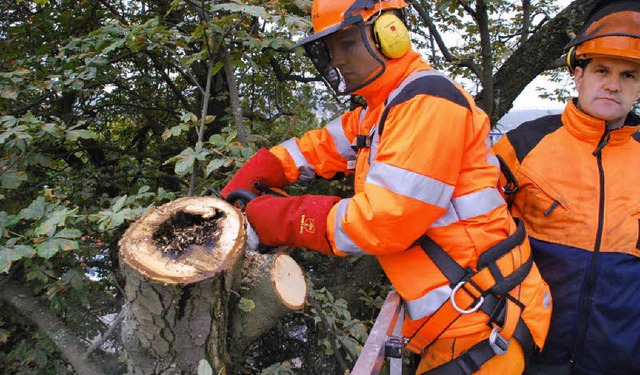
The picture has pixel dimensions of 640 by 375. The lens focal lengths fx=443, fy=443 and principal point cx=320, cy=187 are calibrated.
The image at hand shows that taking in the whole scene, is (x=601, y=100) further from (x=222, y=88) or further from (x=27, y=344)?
(x=27, y=344)

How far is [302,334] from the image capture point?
9.32 feet

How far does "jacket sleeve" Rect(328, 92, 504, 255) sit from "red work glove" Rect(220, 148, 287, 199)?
2.08 feet

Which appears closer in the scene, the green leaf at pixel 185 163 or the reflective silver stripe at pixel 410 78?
the reflective silver stripe at pixel 410 78

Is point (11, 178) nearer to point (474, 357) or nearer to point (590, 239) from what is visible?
point (474, 357)

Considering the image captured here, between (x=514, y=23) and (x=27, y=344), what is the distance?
6.36m

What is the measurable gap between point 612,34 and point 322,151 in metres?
1.32

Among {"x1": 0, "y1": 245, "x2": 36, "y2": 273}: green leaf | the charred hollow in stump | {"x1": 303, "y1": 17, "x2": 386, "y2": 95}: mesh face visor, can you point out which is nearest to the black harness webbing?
{"x1": 303, "y1": 17, "x2": 386, "y2": 95}: mesh face visor

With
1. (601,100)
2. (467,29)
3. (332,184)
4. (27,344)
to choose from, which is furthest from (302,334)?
(467,29)

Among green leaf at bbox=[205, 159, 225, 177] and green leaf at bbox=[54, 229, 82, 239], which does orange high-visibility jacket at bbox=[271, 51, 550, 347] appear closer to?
green leaf at bbox=[205, 159, 225, 177]

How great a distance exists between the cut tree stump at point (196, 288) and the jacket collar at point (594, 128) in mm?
1361

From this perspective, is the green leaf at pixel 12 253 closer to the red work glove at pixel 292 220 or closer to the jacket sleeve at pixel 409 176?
the red work glove at pixel 292 220

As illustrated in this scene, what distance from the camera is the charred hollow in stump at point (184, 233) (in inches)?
58.8

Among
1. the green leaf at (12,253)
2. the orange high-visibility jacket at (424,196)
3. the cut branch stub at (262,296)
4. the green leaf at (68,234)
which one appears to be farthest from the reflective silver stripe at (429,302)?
the green leaf at (12,253)

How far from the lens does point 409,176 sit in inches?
56.4
